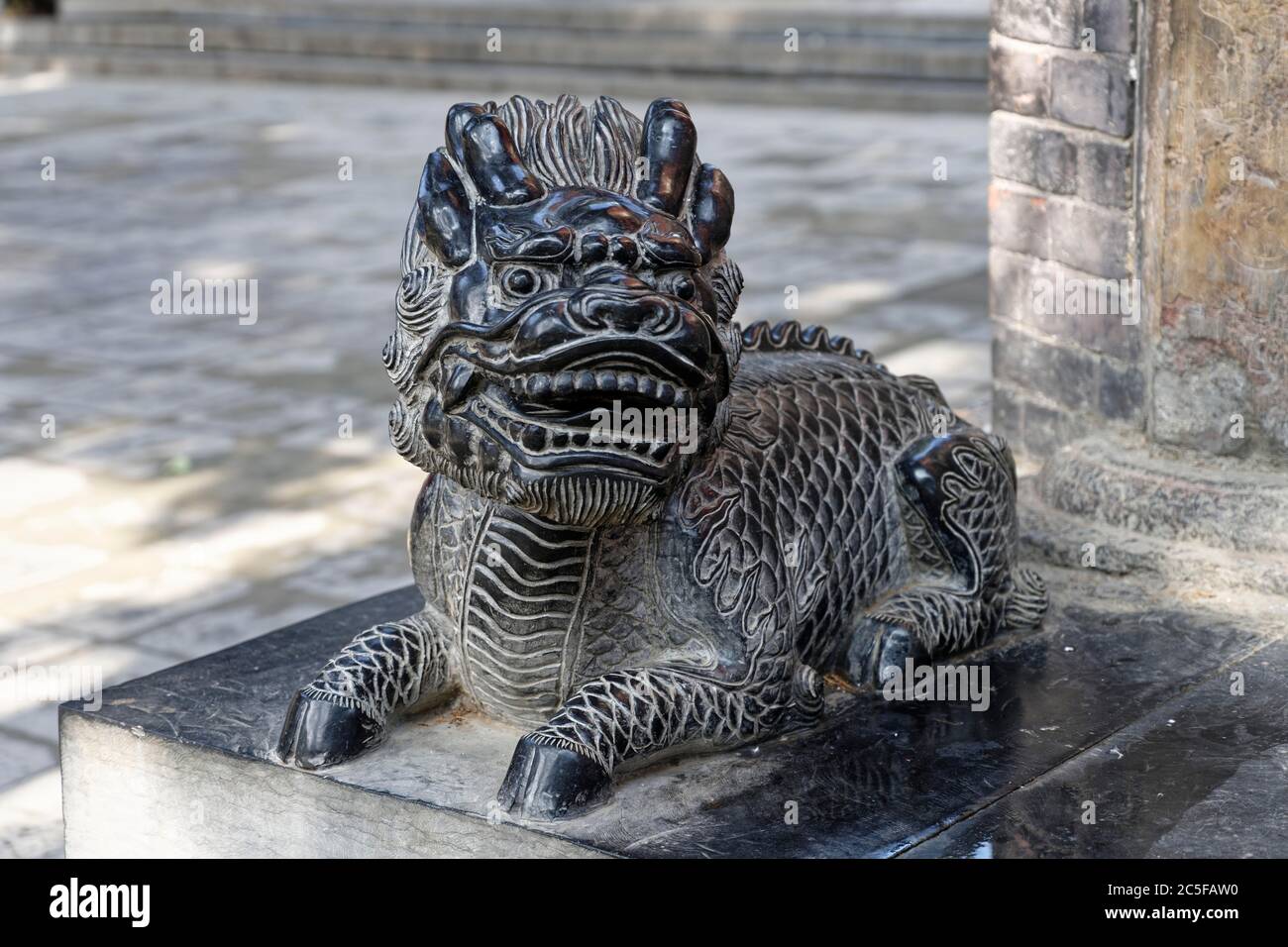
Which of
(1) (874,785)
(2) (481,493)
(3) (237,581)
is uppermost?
(2) (481,493)

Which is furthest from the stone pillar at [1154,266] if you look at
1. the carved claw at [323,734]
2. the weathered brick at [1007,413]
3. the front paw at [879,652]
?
the carved claw at [323,734]

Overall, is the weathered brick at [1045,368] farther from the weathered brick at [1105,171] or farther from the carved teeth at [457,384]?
the carved teeth at [457,384]

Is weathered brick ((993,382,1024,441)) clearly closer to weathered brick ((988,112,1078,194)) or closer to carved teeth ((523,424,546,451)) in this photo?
weathered brick ((988,112,1078,194))

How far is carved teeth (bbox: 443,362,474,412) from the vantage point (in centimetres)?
258

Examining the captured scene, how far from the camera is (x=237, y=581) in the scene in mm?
5270

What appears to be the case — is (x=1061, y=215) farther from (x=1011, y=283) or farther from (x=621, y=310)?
(x=621, y=310)

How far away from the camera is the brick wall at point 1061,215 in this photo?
13.4 ft

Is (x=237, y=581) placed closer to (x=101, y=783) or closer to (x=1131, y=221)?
(x=101, y=783)

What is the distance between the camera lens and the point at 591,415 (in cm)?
253

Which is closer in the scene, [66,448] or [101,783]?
[101,783]

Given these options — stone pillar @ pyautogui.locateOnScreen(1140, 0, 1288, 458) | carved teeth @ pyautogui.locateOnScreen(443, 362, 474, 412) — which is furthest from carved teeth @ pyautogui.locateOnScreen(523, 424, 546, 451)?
stone pillar @ pyautogui.locateOnScreen(1140, 0, 1288, 458)

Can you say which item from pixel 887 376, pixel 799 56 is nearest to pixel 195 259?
pixel 799 56

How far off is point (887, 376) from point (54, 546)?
3.03 metres
